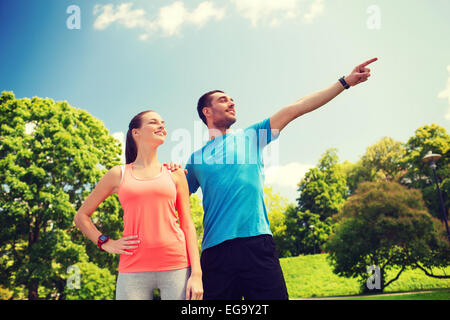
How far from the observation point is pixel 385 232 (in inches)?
787

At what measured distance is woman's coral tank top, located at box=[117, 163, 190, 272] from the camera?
2598mm

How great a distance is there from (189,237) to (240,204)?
→ 0.52 meters

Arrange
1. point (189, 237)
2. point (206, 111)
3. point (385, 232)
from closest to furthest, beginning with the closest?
point (189, 237)
point (206, 111)
point (385, 232)

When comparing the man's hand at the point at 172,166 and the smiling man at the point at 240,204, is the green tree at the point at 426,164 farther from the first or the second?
the man's hand at the point at 172,166

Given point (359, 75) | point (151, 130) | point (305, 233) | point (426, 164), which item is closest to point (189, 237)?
point (151, 130)

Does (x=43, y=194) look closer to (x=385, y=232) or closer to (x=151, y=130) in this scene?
(x=151, y=130)

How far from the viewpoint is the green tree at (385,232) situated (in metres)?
19.4

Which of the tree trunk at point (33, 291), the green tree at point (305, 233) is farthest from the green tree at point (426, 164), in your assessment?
the tree trunk at point (33, 291)

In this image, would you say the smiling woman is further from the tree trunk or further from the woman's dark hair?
the tree trunk

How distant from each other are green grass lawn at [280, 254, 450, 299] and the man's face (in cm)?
2543

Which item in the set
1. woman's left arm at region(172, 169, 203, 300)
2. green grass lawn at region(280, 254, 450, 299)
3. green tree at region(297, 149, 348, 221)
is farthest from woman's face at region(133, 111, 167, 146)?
green tree at region(297, 149, 348, 221)
